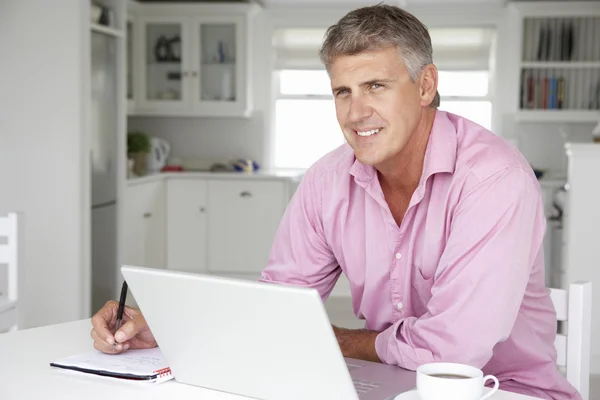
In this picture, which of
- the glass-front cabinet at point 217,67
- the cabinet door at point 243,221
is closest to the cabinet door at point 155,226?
the cabinet door at point 243,221

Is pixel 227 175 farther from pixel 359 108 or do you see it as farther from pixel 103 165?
pixel 359 108

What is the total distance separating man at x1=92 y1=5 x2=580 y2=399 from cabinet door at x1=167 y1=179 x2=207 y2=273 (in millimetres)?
4708

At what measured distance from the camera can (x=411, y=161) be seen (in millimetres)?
1969

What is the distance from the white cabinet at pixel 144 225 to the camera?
5.77 meters

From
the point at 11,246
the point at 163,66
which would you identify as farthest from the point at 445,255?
the point at 163,66

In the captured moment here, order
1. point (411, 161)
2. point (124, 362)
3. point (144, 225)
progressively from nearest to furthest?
point (124, 362) < point (411, 161) < point (144, 225)

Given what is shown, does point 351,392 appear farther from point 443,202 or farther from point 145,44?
point 145,44

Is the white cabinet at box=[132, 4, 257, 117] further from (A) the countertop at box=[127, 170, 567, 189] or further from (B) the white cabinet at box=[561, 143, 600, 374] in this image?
(B) the white cabinet at box=[561, 143, 600, 374]

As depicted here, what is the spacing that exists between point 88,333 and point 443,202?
2.62 ft

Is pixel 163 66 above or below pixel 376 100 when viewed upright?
above

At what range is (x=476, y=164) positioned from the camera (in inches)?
69.6

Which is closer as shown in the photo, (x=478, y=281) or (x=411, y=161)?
(x=478, y=281)

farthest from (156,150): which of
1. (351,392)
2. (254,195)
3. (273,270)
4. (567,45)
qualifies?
(351,392)

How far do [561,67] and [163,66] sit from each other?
3.10 metres
